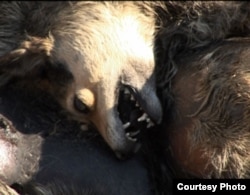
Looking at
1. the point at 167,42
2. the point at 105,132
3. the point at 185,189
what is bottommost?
the point at 185,189

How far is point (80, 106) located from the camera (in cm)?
260

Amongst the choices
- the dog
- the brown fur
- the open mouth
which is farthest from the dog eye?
the brown fur

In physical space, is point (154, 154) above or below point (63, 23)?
below

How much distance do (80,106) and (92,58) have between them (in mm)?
209

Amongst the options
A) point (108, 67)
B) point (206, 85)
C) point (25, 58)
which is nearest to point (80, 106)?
point (108, 67)

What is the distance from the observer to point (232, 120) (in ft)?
7.80

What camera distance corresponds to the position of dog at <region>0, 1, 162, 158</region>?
2527mm

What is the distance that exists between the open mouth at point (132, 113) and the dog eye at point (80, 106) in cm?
15

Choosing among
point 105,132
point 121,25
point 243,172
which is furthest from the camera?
point 121,25

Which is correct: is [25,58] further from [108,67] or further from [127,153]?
[127,153]

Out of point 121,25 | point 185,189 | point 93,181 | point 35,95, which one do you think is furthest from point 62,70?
point 185,189

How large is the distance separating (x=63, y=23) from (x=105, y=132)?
1.87 ft

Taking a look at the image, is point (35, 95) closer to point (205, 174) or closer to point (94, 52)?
point (94, 52)

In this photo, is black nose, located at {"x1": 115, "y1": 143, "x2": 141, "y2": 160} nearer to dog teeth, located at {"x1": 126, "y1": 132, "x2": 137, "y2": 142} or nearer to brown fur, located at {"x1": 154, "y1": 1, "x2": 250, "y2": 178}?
dog teeth, located at {"x1": 126, "y1": 132, "x2": 137, "y2": 142}
